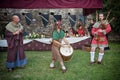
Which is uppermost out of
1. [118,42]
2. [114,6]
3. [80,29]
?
[114,6]

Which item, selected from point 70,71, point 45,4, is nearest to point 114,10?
point 70,71

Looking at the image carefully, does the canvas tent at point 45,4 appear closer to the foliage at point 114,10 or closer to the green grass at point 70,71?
the green grass at point 70,71

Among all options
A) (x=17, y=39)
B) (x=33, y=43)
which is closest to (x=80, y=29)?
(x=33, y=43)

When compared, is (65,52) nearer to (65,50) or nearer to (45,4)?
(65,50)

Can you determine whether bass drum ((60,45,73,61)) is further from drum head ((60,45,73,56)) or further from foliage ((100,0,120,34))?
foliage ((100,0,120,34))

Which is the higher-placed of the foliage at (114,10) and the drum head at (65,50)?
the foliage at (114,10)

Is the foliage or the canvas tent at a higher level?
the canvas tent

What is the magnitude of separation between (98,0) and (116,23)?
8.94 metres

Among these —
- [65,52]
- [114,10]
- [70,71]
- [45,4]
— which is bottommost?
[70,71]

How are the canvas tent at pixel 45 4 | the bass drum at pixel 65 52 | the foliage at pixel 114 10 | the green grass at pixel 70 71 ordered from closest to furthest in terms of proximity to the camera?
the canvas tent at pixel 45 4, the green grass at pixel 70 71, the bass drum at pixel 65 52, the foliage at pixel 114 10

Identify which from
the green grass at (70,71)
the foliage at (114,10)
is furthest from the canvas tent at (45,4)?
the foliage at (114,10)

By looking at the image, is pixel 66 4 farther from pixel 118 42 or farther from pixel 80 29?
pixel 118 42

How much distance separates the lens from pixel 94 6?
7699 mm

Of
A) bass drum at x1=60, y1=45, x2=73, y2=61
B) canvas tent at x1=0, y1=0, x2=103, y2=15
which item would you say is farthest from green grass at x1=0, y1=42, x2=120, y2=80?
canvas tent at x1=0, y1=0, x2=103, y2=15
